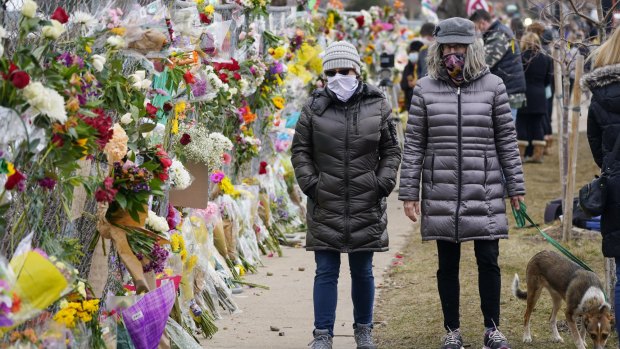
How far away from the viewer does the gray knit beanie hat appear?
621cm

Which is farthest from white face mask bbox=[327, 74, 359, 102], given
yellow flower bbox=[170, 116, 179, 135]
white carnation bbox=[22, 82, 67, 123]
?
white carnation bbox=[22, 82, 67, 123]

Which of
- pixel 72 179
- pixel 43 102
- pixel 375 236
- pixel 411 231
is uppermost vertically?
pixel 43 102

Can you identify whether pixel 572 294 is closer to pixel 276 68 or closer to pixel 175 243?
pixel 175 243

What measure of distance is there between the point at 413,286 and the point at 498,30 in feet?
18.9

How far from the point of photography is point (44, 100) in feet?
12.8

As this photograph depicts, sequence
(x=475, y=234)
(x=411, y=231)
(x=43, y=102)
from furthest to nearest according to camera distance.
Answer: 1. (x=411, y=231)
2. (x=475, y=234)
3. (x=43, y=102)

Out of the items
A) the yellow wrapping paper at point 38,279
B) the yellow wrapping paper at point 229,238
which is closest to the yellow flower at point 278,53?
the yellow wrapping paper at point 229,238

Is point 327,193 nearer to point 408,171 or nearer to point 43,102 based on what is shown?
point 408,171

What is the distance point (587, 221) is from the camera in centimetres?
873

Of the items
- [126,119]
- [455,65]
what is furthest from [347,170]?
[126,119]

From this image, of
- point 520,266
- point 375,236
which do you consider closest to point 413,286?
point 520,266

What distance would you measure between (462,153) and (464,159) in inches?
1.3

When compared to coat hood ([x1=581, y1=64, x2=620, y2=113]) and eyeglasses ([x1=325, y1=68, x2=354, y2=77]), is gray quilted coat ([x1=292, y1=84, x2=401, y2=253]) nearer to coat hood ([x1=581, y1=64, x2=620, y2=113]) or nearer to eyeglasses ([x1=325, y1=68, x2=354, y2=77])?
eyeglasses ([x1=325, y1=68, x2=354, y2=77])

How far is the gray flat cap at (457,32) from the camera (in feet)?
20.0
